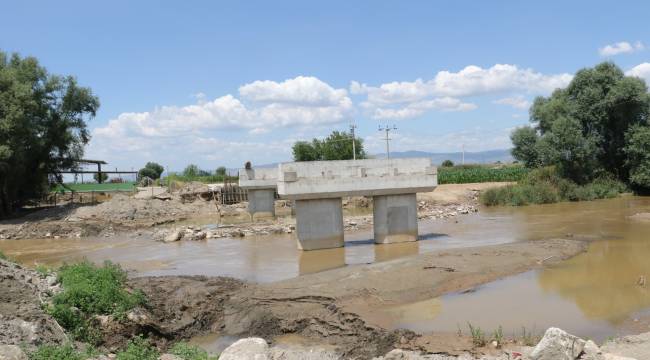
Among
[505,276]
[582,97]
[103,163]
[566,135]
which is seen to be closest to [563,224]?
[505,276]

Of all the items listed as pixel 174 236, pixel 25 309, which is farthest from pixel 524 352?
pixel 174 236

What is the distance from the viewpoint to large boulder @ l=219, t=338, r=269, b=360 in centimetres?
780

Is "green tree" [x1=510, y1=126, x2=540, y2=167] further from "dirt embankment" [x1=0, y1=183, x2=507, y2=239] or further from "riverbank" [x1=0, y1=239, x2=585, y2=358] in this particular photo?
"riverbank" [x1=0, y1=239, x2=585, y2=358]

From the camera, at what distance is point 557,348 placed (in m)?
7.55

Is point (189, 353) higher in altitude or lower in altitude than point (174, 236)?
lower

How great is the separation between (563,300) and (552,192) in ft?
98.6

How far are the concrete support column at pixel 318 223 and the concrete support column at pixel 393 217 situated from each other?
1.66m

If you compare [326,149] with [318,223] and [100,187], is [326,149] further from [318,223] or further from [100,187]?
[318,223]

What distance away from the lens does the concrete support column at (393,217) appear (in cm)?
2155

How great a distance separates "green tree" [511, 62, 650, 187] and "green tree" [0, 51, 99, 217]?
3588 centimetres

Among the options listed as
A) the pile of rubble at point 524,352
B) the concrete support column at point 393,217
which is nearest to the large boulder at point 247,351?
the pile of rubble at point 524,352

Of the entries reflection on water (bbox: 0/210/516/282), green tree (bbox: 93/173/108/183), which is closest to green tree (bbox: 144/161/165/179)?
green tree (bbox: 93/173/108/183)

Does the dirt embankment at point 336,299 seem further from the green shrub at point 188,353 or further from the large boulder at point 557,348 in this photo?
the green shrub at point 188,353

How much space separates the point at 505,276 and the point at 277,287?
6122 mm
